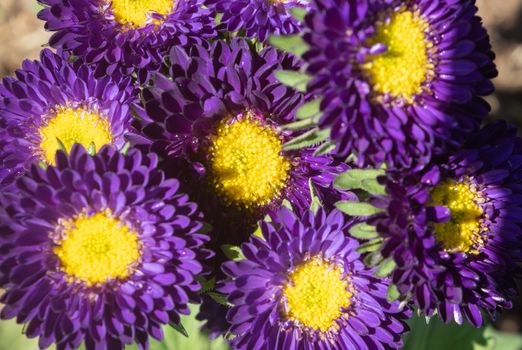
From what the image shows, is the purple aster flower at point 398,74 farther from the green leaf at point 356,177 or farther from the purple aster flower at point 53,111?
the purple aster flower at point 53,111

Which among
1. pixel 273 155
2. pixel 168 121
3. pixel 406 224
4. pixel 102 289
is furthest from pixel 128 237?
pixel 406 224

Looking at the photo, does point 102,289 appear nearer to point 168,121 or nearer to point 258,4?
point 168,121

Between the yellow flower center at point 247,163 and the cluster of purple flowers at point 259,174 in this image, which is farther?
the yellow flower center at point 247,163

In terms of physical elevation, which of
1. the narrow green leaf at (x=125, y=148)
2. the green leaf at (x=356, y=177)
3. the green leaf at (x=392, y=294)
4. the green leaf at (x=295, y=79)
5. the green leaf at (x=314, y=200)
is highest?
the narrow green leaf at (x=125, y=148)

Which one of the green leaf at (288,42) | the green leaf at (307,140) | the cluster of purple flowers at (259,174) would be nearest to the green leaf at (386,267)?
the cluster of purple flowers at (259,174)

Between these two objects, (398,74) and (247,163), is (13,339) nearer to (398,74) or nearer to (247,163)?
(247,163)

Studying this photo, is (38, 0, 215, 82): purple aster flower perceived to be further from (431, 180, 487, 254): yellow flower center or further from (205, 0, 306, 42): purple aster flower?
(431, 180, 487, 254): yellow flower center

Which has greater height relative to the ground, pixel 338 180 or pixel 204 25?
pixel 204 25
